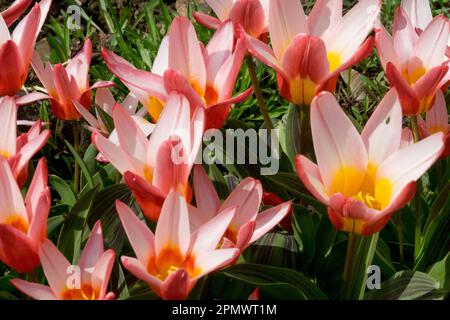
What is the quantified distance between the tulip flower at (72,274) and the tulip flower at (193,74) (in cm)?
27

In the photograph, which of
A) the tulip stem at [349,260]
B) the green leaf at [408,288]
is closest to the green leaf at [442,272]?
the green leaf at [408,288]

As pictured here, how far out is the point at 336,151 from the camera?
1.29 m

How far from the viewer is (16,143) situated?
1.42 m

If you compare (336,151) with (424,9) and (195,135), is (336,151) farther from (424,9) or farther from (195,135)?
(424,9)

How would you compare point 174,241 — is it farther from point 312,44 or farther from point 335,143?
point 312,44

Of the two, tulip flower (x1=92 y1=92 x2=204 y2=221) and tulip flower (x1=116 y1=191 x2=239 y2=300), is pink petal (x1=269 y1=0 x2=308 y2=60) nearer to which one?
tulip flower (x1=92 y1=92 x2=204 y2=221)

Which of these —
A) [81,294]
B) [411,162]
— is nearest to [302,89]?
[411,162]

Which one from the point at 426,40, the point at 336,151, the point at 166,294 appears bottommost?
the point at 166,294

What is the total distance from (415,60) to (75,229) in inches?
26.5

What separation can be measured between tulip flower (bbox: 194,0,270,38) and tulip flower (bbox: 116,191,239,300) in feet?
1.55
